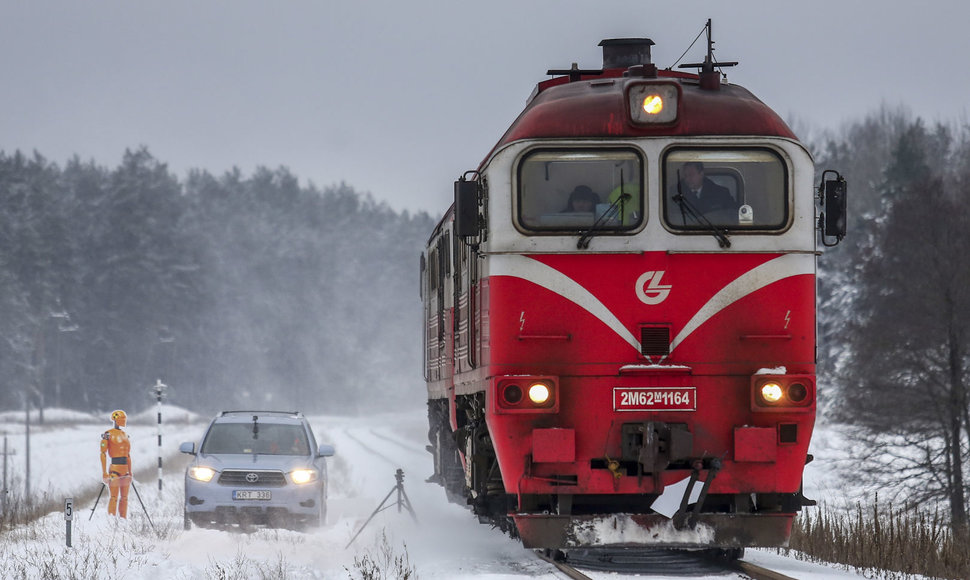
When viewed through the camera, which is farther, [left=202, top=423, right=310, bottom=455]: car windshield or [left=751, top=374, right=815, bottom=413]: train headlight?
[left=202, top=423, right=310, bottom=455]: car windshield

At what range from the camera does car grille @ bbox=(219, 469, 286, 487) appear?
1667 cm

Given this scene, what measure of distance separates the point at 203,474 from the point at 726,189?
8.92 metres

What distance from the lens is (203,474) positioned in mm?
16750

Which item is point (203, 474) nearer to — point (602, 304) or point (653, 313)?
point (602, 304)

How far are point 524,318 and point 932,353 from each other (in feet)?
81.3

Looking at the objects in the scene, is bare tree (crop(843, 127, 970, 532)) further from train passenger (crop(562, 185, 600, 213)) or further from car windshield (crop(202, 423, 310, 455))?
train passenger (crop(562, 185, 600, 213))

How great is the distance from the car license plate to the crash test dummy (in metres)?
2.42

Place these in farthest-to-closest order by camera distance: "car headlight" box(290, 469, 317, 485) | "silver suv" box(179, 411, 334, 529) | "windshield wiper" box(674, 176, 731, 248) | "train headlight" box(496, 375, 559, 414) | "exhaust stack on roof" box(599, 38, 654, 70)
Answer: "car headlight" box(290, 469, 317, 485), "silver suv" box(179, 411, 334, 529), "exhaust stack on roof" box(599, 38, 654, 70), "windshield wiper" box(674, 176, 731, 248), "train headlight" box(496, 375, 559, 414)

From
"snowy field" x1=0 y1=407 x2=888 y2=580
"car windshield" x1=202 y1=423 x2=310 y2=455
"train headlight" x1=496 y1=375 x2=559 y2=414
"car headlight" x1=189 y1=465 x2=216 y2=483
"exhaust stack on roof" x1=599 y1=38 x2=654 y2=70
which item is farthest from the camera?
"car windshield" x1=202 y1=423 x2=310 y2=455

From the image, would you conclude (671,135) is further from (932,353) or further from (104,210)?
(104,210)

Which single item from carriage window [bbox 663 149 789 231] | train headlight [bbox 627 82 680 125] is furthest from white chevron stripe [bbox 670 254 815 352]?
train headlight [bbox 627 82 680 125]

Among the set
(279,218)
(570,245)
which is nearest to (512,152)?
(570,245)

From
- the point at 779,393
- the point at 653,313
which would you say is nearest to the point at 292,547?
the point at 653,313

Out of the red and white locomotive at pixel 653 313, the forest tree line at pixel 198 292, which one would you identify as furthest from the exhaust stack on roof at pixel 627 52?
the forest tree line at pixel 198 292
